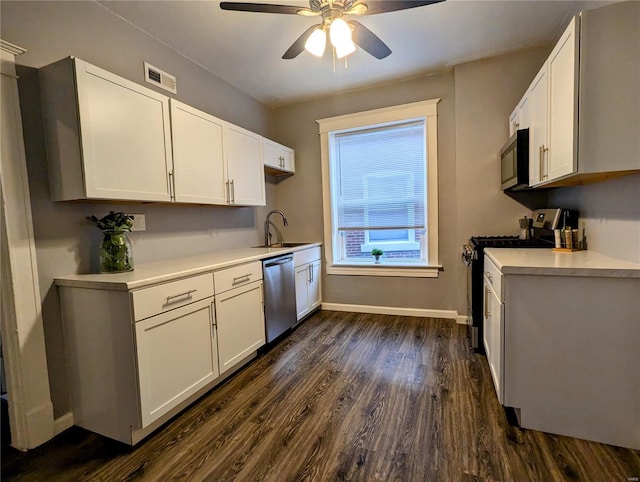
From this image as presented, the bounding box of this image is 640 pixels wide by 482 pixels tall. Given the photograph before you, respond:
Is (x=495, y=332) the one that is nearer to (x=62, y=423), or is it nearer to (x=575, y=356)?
(x=575, y=356)

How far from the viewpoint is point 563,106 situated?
1647mm

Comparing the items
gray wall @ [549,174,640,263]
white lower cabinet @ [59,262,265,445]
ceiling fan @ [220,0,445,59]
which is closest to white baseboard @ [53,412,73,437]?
white lower cabinet @ [59,262,265,445]

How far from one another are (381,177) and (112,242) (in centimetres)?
277

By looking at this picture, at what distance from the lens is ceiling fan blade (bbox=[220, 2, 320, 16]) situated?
5.19 ft

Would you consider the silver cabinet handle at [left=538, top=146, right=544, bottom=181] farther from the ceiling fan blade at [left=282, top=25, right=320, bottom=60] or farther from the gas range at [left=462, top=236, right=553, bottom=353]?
the ceiling fan blade at [left=282, top=25, right=320, bottom=60]

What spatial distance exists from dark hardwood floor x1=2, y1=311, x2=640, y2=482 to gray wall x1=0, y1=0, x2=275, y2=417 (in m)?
0.61

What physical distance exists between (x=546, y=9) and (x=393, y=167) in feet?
5.76

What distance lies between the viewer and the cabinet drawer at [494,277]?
1.70 metres

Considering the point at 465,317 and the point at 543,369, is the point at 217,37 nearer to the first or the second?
the point at 543,369

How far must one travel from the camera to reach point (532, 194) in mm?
2904

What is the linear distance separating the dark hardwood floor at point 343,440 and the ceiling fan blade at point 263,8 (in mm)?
2296

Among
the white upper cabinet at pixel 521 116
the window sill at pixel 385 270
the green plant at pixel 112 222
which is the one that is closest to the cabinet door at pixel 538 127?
the white upper cabinet at pixel 521 116

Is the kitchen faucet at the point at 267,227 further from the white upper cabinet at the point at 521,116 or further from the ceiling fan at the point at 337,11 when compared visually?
the white upper cabinet at the point at 521,116

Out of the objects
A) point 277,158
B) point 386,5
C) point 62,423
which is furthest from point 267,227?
point 386,5
